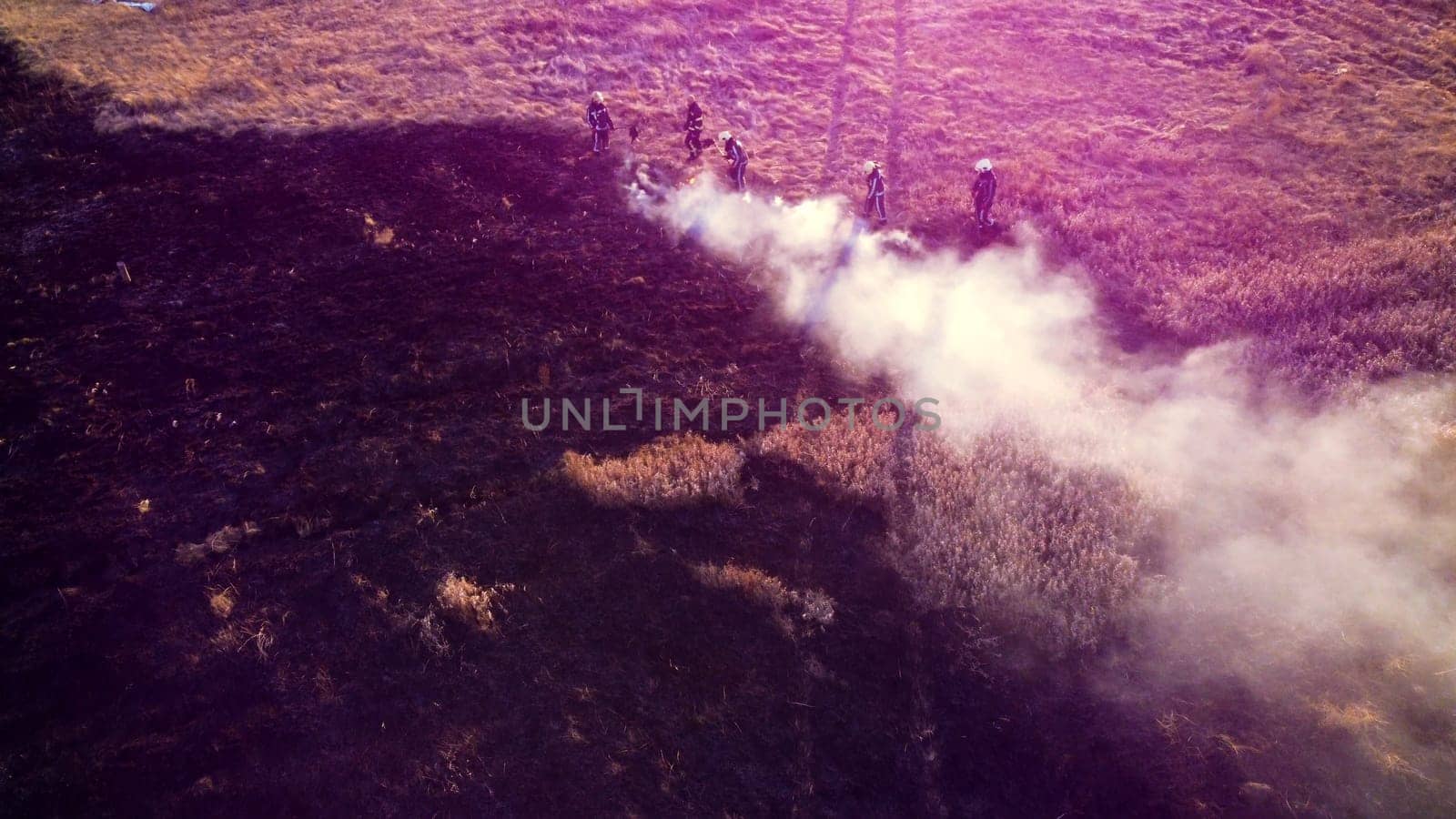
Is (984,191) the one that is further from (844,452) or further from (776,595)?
(776,595)

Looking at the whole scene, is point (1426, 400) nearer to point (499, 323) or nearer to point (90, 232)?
point (499, 323)

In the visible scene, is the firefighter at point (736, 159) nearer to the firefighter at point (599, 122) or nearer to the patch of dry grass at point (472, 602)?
the firefighter at point (599, 122)

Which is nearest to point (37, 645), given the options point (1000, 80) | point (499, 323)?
point (499, 323)

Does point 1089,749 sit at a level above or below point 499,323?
below

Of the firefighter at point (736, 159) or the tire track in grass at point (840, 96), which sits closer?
the firefighter at point (736, 159)

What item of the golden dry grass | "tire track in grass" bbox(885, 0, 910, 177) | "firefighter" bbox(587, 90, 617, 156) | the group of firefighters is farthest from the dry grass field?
the group of firefighters

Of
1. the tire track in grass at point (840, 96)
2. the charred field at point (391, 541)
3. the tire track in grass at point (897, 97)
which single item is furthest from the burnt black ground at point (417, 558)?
the tire track in grass at point (897, 97)
